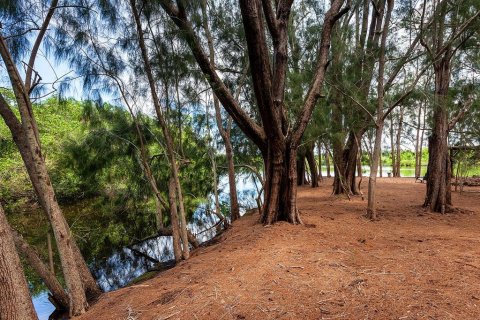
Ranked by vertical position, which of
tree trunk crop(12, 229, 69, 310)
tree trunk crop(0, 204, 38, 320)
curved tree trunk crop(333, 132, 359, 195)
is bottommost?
tree trunk crop(12, 229, 69, 310)

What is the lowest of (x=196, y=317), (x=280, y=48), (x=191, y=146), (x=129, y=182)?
(x=196, y=317)

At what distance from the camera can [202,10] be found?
5.79 meters

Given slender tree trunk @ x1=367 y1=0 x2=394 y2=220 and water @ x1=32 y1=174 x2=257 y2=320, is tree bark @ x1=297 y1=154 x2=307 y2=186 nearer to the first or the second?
water @ x1=32 y1=174 x2=257 y2=320

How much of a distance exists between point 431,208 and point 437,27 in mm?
3932

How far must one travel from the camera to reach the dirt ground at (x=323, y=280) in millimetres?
2459

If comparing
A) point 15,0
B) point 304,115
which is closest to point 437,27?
point 304,115

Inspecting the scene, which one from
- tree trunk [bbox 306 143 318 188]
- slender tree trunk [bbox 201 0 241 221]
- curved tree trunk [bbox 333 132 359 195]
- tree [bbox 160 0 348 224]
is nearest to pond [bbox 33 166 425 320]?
slender tree trunk [bbox 201 0 241 221]

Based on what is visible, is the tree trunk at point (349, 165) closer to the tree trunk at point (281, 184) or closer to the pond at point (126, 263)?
the tree trunk at point (281, 184)

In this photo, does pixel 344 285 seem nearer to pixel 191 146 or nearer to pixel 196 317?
pixel 196 317

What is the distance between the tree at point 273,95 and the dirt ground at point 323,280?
667mm

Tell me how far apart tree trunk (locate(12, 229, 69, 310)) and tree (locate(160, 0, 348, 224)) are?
3525mm

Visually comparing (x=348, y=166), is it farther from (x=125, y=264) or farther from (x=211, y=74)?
(x=125, y=264)

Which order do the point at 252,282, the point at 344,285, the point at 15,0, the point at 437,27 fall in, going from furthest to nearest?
the point at 437,27 < the point at 15,0 < the point at 252,282 < the point at 344,285

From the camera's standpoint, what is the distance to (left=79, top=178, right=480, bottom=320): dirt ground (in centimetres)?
246
